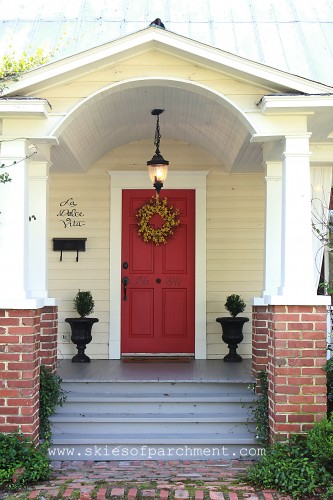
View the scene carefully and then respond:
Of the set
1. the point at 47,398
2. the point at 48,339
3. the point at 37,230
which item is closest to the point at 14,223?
the point at 37,230

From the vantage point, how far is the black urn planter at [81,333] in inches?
280

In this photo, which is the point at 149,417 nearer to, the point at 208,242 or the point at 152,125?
the point at 208,242

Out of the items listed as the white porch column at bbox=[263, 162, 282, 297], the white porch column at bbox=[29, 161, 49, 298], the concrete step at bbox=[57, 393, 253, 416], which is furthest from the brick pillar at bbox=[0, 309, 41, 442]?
the white porch column at bbox=[263, 162, 282, 297]

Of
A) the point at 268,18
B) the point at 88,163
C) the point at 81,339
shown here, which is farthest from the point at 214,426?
the point at 268,18

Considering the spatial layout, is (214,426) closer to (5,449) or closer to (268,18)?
(5,449)

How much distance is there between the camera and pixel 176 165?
7.70 meters

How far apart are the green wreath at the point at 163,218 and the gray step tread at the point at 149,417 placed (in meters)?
2.69

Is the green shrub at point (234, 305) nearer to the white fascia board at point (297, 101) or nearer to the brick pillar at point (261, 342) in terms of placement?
the brick pillar at point (261, 342)

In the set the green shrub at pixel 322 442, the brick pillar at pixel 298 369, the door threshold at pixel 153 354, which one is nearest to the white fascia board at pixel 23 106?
the brick pillar at pixel 298 369

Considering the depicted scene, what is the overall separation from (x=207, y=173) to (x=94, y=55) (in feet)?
9.97

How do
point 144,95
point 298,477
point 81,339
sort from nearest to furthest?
point 298,477 < point 144,95 < point 81,339

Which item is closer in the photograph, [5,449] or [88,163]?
[5,449]

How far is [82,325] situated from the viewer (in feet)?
23.4

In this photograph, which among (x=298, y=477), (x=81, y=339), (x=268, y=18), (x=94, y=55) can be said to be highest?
(x=268, y=18)
